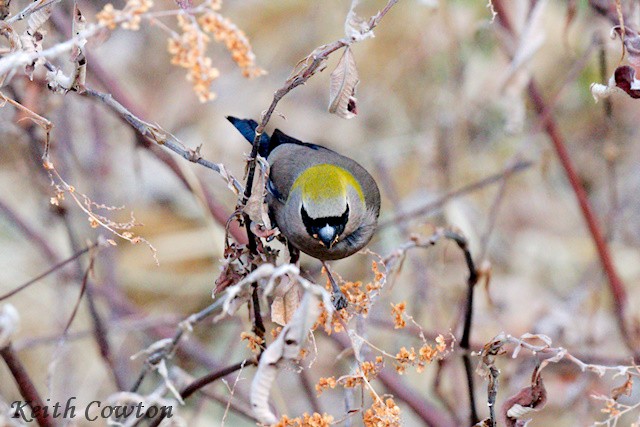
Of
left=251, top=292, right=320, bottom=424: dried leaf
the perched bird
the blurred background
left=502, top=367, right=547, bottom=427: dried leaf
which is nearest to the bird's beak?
the perched bird

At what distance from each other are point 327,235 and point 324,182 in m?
0.20

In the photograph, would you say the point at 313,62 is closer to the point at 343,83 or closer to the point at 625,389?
the point at 343,83

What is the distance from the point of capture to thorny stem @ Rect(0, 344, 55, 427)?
177 cm

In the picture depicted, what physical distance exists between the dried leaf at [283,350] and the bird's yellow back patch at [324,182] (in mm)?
1433

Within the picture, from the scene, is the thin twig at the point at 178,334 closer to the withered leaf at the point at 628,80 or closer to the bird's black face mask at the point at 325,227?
the withered leaf at the point at 628,80

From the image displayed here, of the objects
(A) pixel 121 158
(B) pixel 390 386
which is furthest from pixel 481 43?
(A) pixel 121 158

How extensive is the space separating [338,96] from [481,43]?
2.14 meters

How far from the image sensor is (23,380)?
1887 mm

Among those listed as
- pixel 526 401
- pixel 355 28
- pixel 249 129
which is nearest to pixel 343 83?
pixel 355 28

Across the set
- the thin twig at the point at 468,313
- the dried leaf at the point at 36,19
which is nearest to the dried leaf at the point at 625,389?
the thin twig at the point at 468,313

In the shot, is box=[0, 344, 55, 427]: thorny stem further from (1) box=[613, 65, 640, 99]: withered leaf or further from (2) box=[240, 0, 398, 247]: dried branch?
(1) box=[613, 65, 640, 99]: withered leaf

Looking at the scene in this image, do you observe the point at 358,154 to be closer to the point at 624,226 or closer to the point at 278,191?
the point at 624,226

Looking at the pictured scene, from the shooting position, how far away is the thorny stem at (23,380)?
1.77 m

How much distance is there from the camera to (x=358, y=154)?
5.67 metres
